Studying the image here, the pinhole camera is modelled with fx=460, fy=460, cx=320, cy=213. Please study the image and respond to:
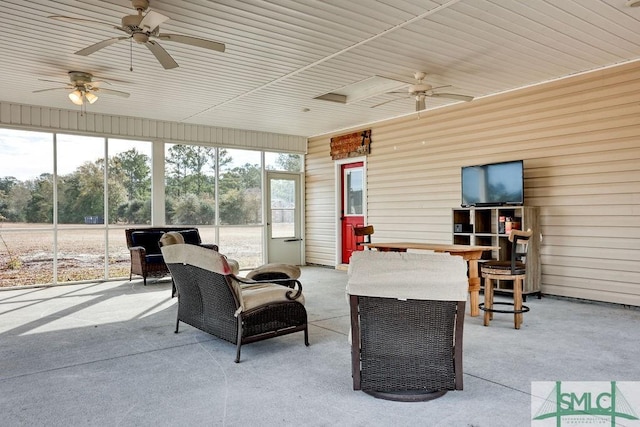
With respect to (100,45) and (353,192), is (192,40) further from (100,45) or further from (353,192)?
(353,192)

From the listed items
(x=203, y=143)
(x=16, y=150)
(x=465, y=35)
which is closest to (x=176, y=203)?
(x=203, y=143)

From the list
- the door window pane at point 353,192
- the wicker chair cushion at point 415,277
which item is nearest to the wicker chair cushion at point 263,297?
the wicker chair cushion at point 415,277

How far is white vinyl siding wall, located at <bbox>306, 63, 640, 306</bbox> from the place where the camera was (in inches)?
210

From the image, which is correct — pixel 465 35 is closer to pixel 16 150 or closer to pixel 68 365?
pixel 68 365

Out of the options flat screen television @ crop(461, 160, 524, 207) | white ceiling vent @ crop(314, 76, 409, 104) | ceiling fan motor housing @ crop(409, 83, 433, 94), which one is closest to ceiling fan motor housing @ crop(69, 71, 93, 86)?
white ceiling vent @ crop(314, 76, 409, 104)

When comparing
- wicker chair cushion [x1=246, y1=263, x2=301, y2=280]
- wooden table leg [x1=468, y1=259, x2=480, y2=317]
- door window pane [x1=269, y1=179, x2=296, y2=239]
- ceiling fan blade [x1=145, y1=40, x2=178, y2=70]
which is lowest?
wooden table leg [x1=468, y1=259, x2=480, y2=317]

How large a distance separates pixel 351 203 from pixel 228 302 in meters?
5.89

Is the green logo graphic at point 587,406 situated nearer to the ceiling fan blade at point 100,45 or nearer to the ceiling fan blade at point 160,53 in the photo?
the ceiling fan blade at point 160,53

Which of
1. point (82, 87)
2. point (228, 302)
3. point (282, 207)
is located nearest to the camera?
point (228, 302)

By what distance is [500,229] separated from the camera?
6.20 metres

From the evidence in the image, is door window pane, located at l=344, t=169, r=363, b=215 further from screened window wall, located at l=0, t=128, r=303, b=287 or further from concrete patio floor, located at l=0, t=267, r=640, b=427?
concrete patio floor, located at l=0, t=267, r=640, b=427

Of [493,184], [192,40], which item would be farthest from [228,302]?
[493,184]

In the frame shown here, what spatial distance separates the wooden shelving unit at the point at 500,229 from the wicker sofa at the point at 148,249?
3.91 m

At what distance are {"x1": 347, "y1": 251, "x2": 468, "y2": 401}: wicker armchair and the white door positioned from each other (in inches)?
275
